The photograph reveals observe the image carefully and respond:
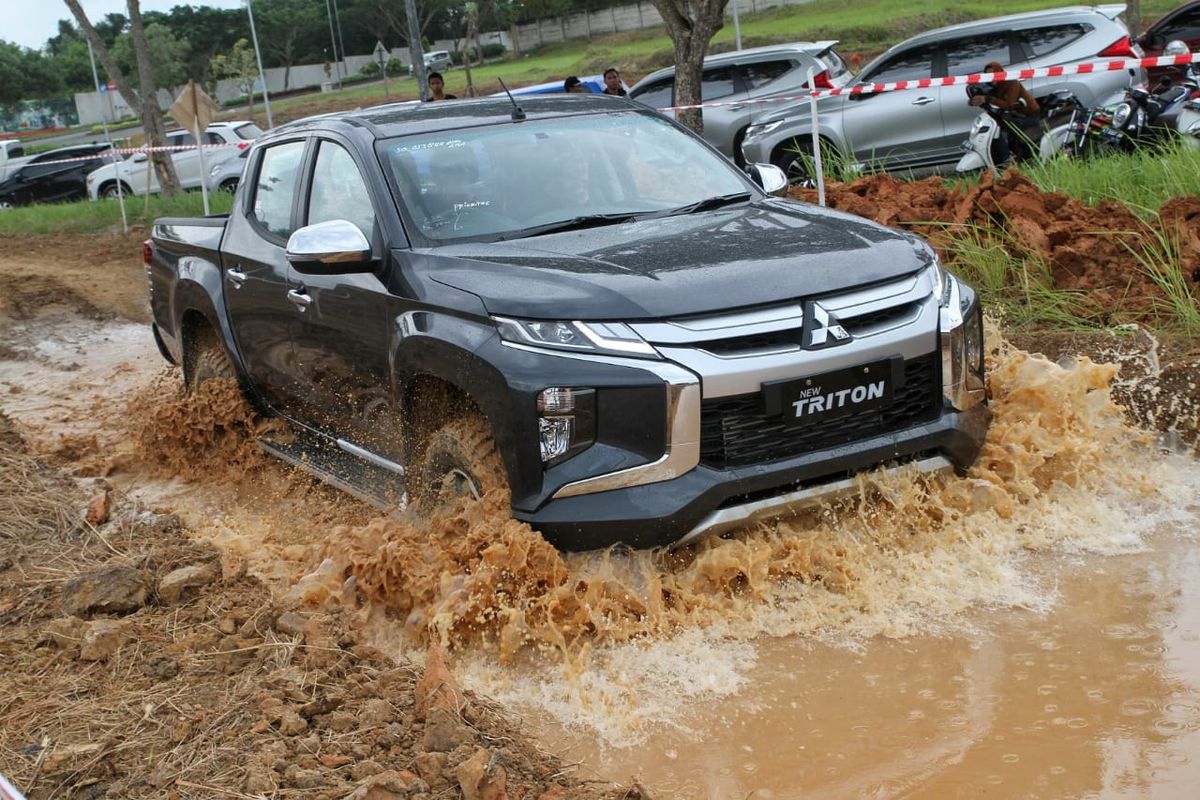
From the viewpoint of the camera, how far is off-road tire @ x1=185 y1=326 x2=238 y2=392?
668 centimetres

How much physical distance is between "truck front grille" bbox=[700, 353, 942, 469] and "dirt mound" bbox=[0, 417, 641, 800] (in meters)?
1.10

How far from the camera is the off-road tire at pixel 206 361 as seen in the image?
21.9ft

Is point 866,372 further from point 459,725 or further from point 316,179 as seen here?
point 316,179

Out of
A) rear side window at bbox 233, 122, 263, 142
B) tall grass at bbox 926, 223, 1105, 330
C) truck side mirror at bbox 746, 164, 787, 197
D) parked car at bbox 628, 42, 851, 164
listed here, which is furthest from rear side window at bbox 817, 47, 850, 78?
rear side window at bbox 233, 122, 263, 142

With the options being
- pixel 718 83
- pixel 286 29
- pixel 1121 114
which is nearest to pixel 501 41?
pixel 286 29

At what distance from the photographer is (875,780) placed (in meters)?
3.51

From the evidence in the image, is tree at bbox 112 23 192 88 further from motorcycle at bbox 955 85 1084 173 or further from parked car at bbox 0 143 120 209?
motorcycle at bbox 955 85 1084 173

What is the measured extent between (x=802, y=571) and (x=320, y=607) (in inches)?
67.2

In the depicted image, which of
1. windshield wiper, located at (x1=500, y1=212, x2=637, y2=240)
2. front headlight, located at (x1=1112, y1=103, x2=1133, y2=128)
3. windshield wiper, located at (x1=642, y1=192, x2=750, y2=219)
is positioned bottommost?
front headlight, located at (x1=1112, y1=103, x2=1133, y2=128)

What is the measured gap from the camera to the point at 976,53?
529 inches

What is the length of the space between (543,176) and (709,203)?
700 mm

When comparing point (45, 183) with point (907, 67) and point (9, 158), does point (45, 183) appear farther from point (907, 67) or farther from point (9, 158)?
point (907, 67)

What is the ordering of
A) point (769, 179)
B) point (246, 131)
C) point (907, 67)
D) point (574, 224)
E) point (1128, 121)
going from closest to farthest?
1. point (574, 224)
2. point (769, 179)
3. point (1128, 121)
4. point (907, 67)
5. point (246, 131)

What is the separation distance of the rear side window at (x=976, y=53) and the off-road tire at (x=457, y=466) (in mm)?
10114
